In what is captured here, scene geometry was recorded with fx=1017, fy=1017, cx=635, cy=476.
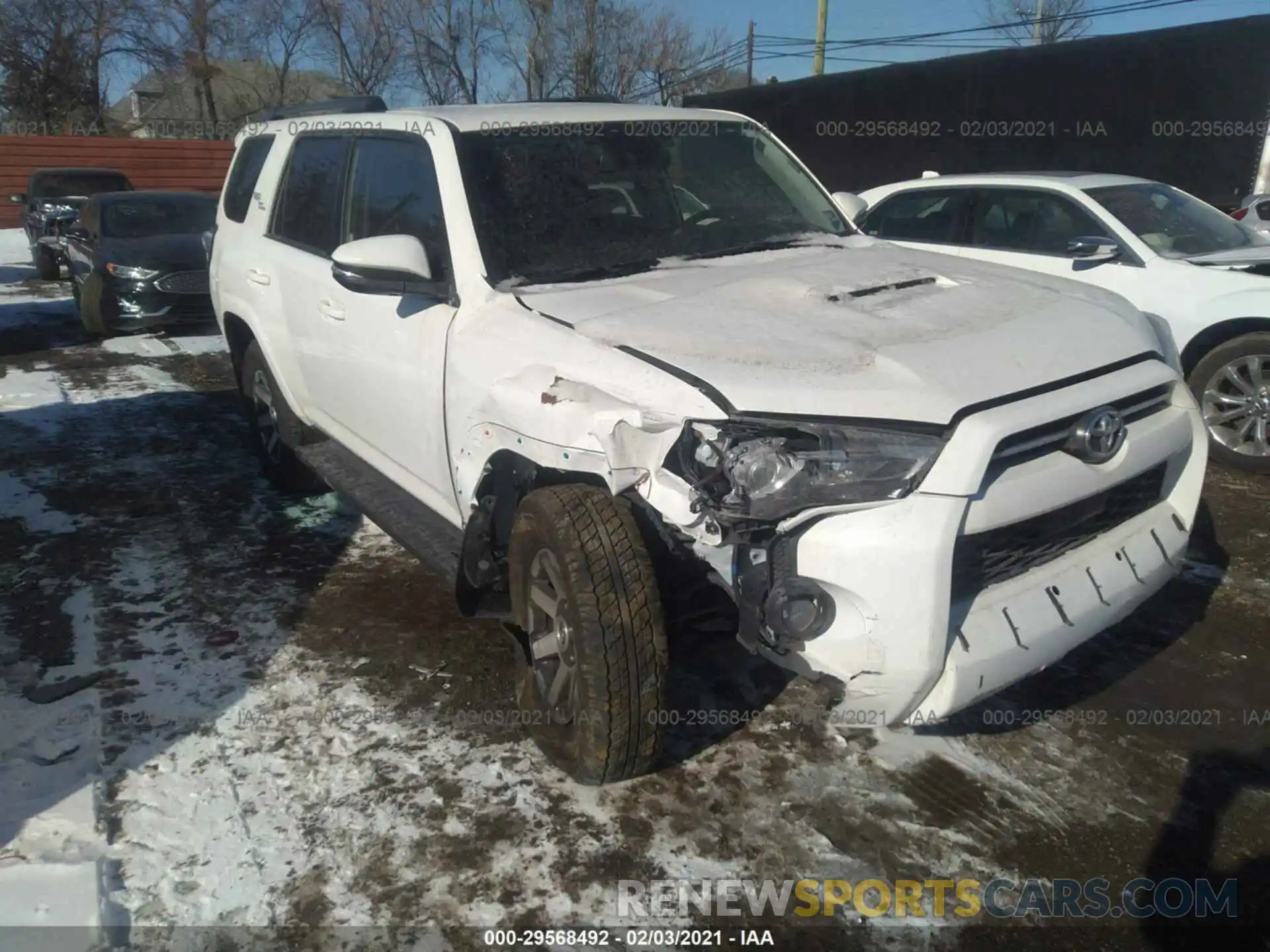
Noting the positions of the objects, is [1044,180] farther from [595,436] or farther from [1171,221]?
[595,436]

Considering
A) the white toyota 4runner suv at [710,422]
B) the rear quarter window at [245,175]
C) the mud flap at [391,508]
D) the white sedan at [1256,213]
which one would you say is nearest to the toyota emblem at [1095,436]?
the white toyota 4runner suv at [710,422]

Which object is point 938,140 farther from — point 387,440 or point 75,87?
point 75,87

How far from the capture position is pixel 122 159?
2592cm

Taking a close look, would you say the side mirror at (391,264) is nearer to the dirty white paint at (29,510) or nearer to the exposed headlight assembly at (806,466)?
the exposed headlight assembly at (806,466)

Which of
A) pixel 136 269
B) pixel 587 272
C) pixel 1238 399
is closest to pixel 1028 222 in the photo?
pixel 1238 399

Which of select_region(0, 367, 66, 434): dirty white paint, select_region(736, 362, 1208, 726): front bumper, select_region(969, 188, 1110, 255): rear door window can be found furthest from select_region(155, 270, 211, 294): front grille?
select_region(736, 362, 1208, 726): front bumper

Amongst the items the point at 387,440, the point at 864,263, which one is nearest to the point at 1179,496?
the point at 864,263

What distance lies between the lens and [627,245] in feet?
11.8

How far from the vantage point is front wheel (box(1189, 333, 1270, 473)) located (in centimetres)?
562

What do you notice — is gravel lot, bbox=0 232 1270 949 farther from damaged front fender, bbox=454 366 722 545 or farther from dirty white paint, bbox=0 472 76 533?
damaged front fender, bbox=454 366 722 545

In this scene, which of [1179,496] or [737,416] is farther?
[1179,496]

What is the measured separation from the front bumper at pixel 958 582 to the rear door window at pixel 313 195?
2812 millimetres

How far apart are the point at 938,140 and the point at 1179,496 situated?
43.9 ft

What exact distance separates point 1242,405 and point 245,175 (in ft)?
18.5
